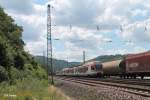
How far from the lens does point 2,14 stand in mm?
41500

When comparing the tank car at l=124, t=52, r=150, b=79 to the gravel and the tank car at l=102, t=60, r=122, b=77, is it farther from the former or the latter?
the gravel

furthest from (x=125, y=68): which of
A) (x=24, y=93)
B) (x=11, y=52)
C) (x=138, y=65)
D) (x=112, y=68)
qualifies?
(x=24, y=93)

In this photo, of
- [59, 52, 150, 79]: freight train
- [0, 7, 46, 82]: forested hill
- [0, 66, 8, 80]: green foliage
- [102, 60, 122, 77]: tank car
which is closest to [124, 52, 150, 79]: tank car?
[59, 52, 150, 79]: freight train

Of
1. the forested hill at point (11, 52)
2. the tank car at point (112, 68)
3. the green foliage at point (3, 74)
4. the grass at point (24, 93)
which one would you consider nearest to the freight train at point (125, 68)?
the tank car at point (112, 68)

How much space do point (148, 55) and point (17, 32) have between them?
16.3 metres

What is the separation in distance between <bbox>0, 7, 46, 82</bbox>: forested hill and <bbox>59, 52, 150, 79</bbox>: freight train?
14342mm

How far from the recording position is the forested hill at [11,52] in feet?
102

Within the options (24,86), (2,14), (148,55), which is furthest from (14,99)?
(148,55)

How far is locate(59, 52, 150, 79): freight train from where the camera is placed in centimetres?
5284

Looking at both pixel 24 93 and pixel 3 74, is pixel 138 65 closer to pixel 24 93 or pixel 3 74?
pixel 3 74

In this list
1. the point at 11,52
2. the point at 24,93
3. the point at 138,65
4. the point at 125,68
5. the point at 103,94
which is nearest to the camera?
the point at 24,93

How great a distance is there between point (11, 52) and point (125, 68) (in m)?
32.1

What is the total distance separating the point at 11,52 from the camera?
34.7 meters

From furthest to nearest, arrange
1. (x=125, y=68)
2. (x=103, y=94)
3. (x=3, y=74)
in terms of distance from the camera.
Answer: (x=125, y=68)
(x=3, y=74)
(x=103, y=94)
